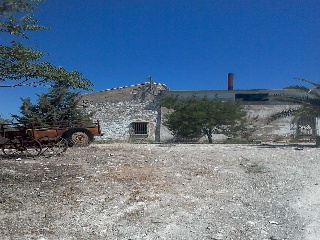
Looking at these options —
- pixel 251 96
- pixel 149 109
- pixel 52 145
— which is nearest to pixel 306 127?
pixel 251 96

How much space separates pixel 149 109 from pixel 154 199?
20.7 m

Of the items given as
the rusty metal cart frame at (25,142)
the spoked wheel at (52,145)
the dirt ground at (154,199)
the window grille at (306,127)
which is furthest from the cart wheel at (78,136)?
the window grille at (306,127)

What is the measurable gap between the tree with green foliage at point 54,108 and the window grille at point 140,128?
3.83 metres

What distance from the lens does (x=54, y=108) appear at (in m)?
24.3

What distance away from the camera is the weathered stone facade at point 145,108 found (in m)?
26.0

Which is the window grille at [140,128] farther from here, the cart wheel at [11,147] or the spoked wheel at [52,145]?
the cart wheel at [11,147]

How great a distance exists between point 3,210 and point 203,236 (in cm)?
334

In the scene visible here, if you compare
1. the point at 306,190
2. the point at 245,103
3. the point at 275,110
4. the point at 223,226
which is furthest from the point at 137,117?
the point at 223,226

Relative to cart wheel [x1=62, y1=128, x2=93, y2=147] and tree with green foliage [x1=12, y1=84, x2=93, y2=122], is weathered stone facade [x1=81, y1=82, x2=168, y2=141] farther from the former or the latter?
cart wheel [x1=62, y1=128, x2=93, y2=147]

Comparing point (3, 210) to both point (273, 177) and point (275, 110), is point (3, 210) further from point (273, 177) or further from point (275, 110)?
point (275, 110)

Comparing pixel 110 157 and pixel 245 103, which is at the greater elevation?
pixel 245 103

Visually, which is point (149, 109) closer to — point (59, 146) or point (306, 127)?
point (306, 127)

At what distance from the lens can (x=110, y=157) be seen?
35.5 feet

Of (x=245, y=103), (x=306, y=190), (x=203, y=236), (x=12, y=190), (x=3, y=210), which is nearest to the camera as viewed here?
(x=203, y=236)
